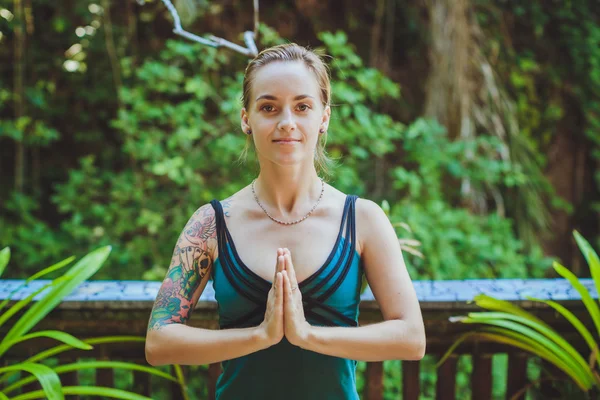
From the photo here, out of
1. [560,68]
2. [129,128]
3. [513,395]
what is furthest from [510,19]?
[513,395]

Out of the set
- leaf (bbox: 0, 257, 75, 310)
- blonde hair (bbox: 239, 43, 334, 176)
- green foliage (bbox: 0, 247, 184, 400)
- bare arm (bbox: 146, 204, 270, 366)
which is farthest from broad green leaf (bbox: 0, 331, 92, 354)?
blonde hair (bbox: 239, 43, 334, 176)

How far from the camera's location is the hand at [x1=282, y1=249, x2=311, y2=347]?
1123 mm

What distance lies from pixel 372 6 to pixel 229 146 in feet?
7.28

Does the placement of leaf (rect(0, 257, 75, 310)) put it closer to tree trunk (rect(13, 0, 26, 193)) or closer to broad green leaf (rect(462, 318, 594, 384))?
broad green leaf (rect(462, 318, 594, 384))

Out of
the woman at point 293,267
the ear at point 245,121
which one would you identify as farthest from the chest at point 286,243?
the ear at point 245,121

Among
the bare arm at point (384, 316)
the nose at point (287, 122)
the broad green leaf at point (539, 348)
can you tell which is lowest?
the broad green leaf at point (539, 348)

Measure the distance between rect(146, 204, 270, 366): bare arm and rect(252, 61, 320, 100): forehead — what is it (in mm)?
342

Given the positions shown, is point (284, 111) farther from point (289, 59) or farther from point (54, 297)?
point (54, 297)

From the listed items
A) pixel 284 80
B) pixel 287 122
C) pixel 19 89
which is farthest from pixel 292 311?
pixel 19 89

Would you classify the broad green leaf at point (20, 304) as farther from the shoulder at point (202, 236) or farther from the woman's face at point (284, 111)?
the woman's face at point (284, 111)

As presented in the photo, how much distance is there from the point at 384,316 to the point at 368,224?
221 millimetres

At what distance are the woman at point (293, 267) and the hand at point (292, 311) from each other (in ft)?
0.13

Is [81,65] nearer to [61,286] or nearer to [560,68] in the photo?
[61,286]

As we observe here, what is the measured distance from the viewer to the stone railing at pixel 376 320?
1.78 meters
